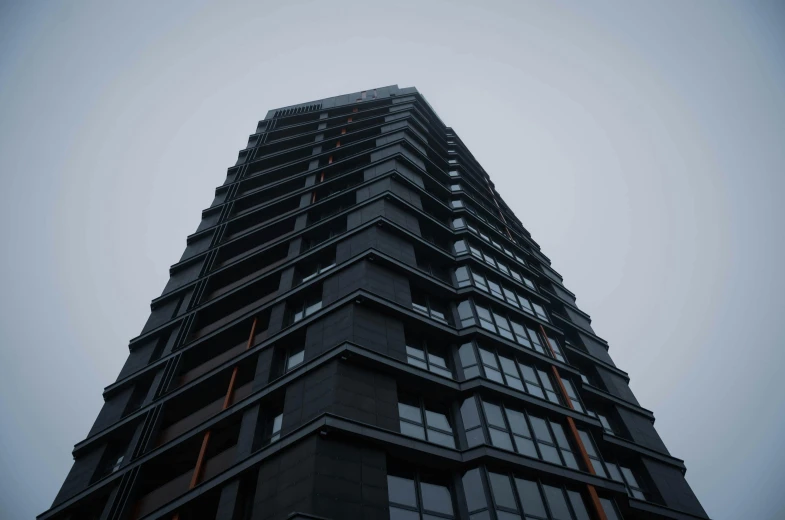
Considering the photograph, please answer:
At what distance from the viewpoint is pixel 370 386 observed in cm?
1786

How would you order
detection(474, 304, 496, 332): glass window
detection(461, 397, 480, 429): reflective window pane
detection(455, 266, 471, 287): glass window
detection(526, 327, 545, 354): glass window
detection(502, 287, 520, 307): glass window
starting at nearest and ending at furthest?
detection(461, 397, 480, 429): reflective window pane → detection(474, 304, 496, 332): glass window → detection(526, 327, 545, 354): glass window → detection(455, 266, 471, 287): glass window → detection(502, 287, 520, 307): glass window

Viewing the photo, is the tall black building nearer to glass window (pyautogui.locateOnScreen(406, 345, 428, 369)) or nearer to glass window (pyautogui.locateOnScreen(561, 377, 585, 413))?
glass window (pyautogui.locateOnScreen(406, 345, 428, 369))

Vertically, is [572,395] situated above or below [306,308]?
below

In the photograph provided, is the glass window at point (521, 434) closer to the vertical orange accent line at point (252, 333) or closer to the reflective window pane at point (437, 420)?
the reflective window pane at point (437, 420)

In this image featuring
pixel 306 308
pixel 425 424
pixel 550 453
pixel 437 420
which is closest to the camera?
pixel 425 424

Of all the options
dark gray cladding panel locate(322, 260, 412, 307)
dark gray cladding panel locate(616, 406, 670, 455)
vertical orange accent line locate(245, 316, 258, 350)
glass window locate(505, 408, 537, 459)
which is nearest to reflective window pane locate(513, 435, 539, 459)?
glass window locate(505, 408, 537, 459)

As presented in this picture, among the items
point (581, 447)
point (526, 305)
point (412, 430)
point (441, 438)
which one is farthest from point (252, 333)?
point (526, 305)

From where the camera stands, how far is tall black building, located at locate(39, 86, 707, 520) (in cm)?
1620

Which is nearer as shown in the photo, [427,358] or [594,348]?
[427,358]

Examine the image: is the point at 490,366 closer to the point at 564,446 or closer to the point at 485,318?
the point at 485,318

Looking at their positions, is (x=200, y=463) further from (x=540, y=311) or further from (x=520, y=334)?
(x=540, y=311)

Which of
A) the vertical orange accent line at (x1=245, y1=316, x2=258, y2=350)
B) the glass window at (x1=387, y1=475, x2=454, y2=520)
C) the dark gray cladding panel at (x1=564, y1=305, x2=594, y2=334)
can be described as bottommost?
the glass window at (x1=387, y1=475, x2=454, y2=520)

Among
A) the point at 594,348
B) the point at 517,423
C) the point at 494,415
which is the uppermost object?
the point at 594,348

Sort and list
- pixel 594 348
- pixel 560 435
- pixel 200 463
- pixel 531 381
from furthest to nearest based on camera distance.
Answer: pixel 594 348 < pixel 531 381 < pixel 560 435 < pixel 200 463
